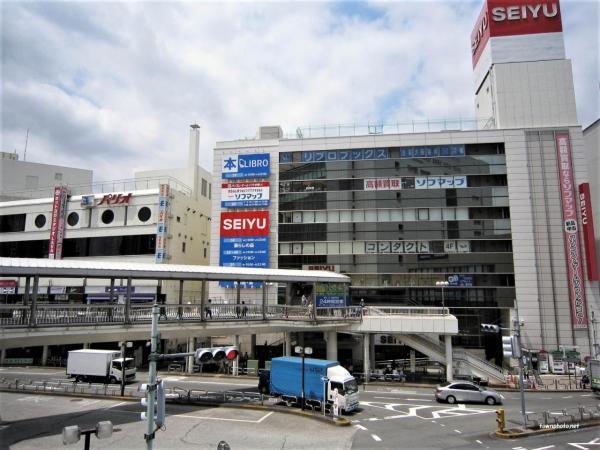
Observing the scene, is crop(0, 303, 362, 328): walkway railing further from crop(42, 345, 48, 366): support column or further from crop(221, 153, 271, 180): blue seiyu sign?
crop(42, 345, 48, 366): support column

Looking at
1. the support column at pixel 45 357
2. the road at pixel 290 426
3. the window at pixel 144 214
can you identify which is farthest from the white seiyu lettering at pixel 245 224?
the road at pixel 290 426

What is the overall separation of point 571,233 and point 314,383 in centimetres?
3634

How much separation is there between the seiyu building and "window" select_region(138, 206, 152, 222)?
763cm

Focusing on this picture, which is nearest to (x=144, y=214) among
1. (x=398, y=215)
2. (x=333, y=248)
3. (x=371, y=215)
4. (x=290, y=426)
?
(x=333, y=248)

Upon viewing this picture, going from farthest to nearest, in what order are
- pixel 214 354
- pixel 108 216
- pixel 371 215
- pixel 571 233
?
pixel 108 216, pixel 371 215, pixel 571 233, pixel 214 354

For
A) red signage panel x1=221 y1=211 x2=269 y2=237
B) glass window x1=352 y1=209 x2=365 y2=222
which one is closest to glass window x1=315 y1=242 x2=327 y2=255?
glass window x1=352 y1=209 x2=365 y2=222

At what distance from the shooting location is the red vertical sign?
44531 mm

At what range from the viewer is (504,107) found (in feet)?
166

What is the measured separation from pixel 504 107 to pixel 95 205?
1960 inches

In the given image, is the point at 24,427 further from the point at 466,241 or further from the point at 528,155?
the point at 528,155

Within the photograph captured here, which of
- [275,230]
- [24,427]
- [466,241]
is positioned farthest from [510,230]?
[24,427]

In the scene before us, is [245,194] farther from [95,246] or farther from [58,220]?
[58,220]

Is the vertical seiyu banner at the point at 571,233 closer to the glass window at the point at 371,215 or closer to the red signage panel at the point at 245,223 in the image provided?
the glass window at the point at 371,215

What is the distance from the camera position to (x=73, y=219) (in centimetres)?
5244
